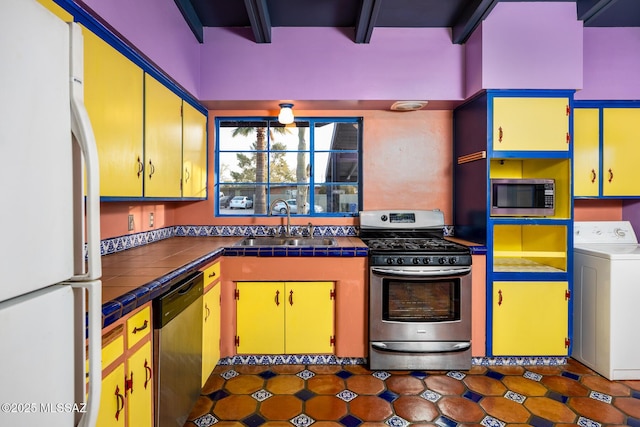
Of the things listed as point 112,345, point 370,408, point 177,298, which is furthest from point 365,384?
point 112,345

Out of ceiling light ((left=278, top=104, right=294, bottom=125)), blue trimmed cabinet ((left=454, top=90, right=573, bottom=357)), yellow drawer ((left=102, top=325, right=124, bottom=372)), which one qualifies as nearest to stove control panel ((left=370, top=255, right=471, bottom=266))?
blue trimmed cabinet ((left=454, top=90, right=573, bottom=357))

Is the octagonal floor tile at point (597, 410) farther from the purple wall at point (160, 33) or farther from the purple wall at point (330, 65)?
the purple wall at point (160, 33)

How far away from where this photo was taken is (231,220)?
3330 millimetres

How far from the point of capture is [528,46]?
267 cm

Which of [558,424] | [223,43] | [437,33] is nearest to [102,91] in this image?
[223,43]

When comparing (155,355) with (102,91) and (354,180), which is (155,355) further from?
(354,180)

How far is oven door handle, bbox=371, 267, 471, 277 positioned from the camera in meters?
2.57

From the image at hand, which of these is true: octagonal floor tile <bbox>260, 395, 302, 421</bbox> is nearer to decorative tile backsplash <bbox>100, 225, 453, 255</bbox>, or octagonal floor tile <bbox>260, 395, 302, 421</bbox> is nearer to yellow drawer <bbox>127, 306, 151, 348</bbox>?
yellow drawer <bbox>127, 306, 151, 348</bbox>

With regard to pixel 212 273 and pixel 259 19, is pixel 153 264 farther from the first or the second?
pixel 259 19

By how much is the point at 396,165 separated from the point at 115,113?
2355 mm

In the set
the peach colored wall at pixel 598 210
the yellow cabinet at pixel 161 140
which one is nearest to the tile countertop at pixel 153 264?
the yellow cabinet at pixel 161 140

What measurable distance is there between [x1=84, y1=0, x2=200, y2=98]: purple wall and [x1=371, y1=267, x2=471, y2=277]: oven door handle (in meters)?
2.03

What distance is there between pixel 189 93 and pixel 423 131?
210cm

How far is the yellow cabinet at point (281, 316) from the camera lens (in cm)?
267
